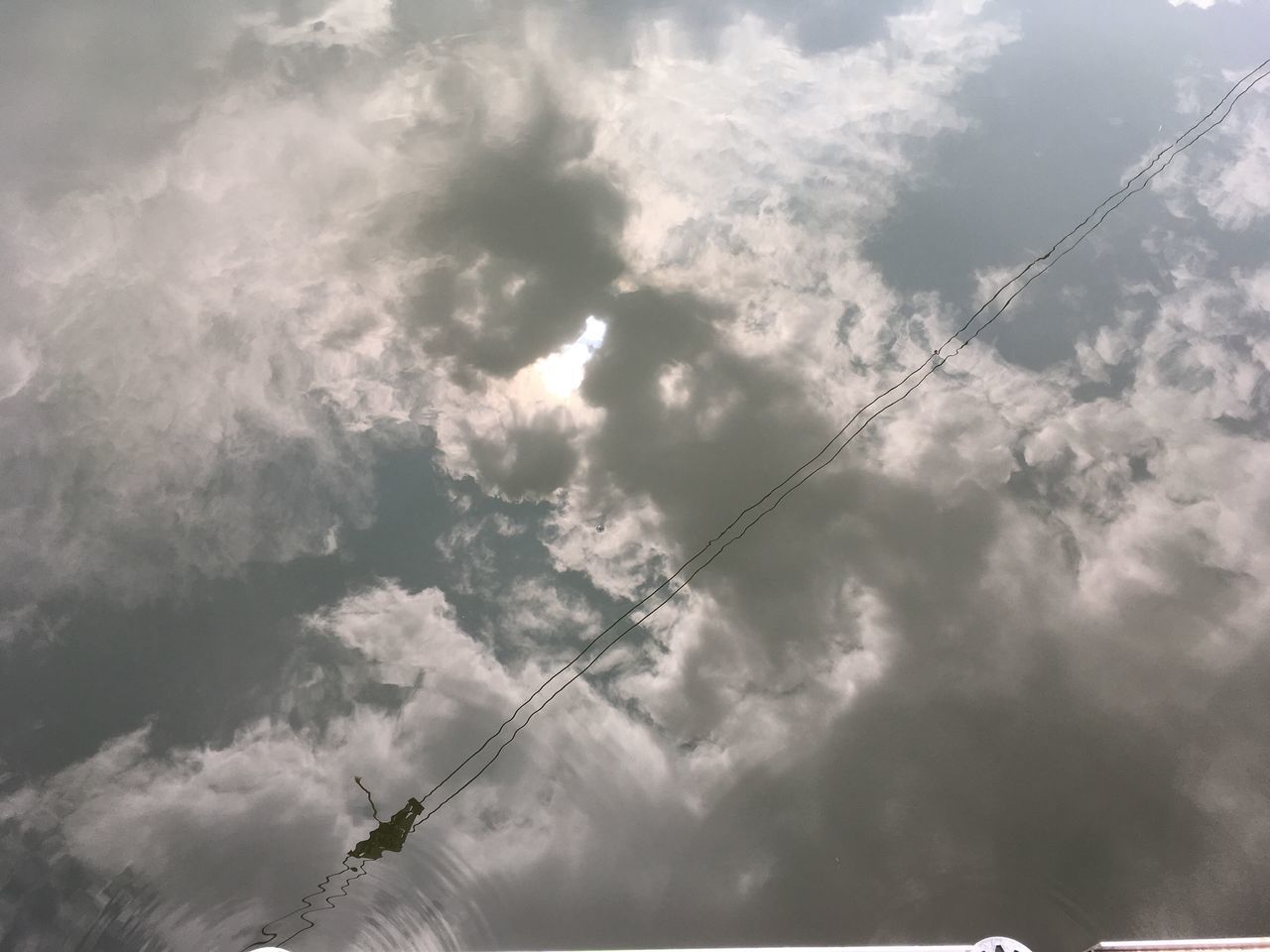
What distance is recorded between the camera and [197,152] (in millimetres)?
8031

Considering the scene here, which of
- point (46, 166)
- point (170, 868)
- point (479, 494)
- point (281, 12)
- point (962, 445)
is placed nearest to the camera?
point (170, 868)

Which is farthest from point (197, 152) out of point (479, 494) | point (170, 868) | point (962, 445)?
point (962, 445)

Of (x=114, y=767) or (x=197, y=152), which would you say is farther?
(x=197, y=152)

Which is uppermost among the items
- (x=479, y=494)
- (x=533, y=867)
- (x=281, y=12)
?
Answer: (x=281, y=12)

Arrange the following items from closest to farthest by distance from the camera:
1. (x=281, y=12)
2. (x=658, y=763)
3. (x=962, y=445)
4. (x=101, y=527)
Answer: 1. (x=658, y=763)
2. (x=101, y=527)
3. (x=962, y=445)
4. (x=281, y=12)

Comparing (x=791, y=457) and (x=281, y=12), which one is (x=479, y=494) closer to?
(x=791, y=457)

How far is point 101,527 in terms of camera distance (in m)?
5.87

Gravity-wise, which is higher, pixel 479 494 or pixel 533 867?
pixel 479 494

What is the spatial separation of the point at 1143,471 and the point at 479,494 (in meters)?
5.78

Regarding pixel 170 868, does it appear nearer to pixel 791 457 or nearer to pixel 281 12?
pixel 791 457

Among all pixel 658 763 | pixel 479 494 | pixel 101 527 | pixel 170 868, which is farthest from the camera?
pixel 479 494

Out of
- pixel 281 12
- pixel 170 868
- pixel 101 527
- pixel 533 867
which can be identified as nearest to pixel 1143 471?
pixel 533 867

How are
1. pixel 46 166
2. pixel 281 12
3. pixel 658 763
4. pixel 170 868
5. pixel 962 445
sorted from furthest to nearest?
pixel 281 12
pixel 46 166
pixel 962 445
pixel 658 763
pixel 170 868

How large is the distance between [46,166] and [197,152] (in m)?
1.40
